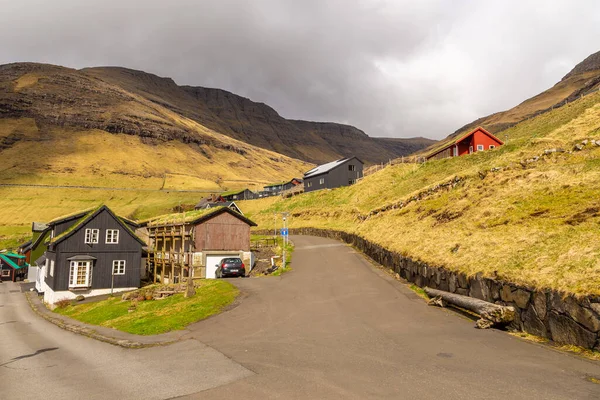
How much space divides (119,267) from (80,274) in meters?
3.88

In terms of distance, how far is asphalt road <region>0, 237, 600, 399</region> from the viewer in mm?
9145

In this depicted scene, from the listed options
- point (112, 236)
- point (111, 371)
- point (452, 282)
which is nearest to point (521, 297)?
point (452, 282)

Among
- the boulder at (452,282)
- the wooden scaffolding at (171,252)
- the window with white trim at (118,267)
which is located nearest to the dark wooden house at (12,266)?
the wooden scaffolding at (171,252)

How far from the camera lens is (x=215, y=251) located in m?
42.9

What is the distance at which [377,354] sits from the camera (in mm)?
11719

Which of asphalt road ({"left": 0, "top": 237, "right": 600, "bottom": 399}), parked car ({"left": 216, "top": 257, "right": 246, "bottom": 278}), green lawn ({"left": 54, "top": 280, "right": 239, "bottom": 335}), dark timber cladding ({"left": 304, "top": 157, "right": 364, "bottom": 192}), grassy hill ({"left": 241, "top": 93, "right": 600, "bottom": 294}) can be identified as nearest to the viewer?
asphalt road ({"left": 0, "top": 237, "right": 600, "bottom": 399})

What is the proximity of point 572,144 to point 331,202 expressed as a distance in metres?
45.4

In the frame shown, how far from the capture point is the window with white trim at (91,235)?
42047 mm

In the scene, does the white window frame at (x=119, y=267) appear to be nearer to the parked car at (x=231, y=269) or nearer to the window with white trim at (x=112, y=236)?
the window with white trim at (x=112, y=236)

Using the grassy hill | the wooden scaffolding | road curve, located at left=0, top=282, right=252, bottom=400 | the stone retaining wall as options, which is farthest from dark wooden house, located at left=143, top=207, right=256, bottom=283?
the stone retaining wall

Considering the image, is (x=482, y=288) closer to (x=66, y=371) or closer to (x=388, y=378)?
(x=388, y=378)

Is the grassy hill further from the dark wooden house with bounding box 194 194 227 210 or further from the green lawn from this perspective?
the dark wooden house with bounding box 194 194 227 210

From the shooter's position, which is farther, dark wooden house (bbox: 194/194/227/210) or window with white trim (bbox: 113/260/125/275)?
dark wooden house (bbox: 194/194/227/210)

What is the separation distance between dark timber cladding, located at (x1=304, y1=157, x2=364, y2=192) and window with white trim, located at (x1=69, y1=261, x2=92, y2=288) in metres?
54.2
